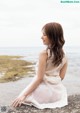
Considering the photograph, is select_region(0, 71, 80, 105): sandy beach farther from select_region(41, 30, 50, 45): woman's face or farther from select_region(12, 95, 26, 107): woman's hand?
select_region(41, 30, 50, 45): woman's face

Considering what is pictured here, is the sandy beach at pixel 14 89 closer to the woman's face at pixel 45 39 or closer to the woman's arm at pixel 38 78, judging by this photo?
the woman's arm at pixel 38 78

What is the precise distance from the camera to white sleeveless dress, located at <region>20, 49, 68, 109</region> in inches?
286

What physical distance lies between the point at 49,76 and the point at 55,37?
83 centimetres

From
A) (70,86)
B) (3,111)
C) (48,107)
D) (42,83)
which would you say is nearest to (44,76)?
(42,83)

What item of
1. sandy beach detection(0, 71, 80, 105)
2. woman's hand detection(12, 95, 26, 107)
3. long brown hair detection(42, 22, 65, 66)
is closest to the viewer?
long brown hair detection(42, 22, 65, 66)

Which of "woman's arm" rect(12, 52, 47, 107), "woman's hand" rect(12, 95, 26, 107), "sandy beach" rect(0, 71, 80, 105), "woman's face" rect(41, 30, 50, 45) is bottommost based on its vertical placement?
"sandy beach" rect(0, 71, 80, 105)

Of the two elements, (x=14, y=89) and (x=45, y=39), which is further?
(x=14, y=89)

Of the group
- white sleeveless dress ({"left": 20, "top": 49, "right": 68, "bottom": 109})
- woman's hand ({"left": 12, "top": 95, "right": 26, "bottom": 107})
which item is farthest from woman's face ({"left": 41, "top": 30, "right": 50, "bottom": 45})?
woman's hand ({"left": 12, "top": 95, "right": 26, "bottom": 107})

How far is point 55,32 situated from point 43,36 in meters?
0.26

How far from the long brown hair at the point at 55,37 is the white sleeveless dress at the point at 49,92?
9.6 inches

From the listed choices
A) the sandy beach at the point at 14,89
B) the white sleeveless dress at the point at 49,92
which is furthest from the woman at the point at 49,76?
the sandy beach at the point at 14,89

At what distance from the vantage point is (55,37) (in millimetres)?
6992

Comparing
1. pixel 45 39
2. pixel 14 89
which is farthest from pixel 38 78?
pixel 14 89

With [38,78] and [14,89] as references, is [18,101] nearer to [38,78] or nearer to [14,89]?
[38,78]
